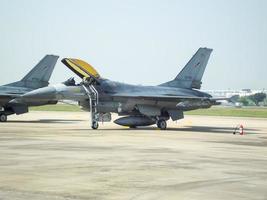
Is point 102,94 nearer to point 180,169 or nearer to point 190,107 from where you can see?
point 190,107

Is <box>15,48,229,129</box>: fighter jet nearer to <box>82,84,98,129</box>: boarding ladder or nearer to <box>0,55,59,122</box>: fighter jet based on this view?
<box>82,84,98,129</box>: boarding ladder

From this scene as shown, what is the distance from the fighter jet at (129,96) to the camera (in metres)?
29.0

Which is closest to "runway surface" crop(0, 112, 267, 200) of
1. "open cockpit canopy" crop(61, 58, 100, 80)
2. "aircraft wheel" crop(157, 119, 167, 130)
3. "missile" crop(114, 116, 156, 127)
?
"open cockpit canopy" crop(61, 58, 100, 80)

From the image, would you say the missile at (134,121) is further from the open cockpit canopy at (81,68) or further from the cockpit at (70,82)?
the cockpit at (70,82)

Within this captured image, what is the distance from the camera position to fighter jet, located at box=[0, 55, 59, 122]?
38281 mm

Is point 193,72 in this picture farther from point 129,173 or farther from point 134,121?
point 129,173

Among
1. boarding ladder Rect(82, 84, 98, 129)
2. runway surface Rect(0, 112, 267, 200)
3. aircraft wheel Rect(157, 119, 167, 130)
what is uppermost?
boarding ladder Rect(82, 84, 98, 129)

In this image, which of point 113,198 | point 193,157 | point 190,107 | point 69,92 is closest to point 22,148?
point 193,157

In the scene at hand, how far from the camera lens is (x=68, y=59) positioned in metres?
29.7

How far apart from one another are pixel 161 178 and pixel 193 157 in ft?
13.8

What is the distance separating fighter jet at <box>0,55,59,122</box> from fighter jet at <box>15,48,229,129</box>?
772cm

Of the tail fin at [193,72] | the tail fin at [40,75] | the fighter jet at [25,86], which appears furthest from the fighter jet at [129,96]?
the tail fin at [40,75]

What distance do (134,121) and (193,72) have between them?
6.45 metres

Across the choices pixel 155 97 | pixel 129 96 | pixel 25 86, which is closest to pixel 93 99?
pixel 129 96
